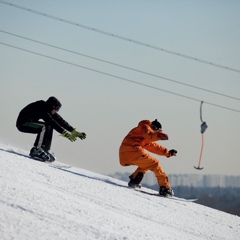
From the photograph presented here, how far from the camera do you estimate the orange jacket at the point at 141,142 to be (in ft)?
26.0

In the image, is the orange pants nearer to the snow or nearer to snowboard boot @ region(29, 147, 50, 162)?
the snow

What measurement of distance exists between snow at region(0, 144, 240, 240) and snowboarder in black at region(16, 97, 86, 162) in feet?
2.55

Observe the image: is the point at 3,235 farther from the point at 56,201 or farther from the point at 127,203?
the point at 127,203

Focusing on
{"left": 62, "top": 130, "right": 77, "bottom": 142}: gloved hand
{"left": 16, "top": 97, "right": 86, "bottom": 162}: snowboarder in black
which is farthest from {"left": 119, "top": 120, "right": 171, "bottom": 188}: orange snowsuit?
{"left": 16, "top": 97, "right": 86, "bottom": 162}: snowboarder in black

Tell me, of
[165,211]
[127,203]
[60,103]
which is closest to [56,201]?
[127,203]

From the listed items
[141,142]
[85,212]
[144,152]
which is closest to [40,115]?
[141,142]

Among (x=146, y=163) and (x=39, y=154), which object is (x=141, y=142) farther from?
(x=39, y=154)

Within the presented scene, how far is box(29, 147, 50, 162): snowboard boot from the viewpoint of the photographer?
27.0 ft

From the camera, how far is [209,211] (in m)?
8.07

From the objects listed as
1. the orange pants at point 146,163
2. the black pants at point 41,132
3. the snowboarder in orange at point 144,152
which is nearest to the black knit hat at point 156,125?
the snowboarder in orange at point 144,152

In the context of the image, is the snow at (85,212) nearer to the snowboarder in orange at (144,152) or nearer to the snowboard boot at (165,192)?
the snowboard boot at (165,192)

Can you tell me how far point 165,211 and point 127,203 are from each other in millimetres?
715

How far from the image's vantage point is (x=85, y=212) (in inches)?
191

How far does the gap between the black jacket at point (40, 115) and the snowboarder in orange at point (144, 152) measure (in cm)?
131
